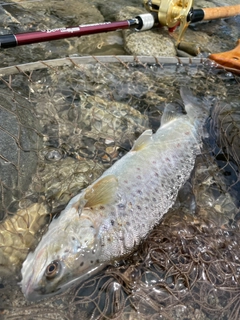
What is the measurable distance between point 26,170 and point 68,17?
3749 mm

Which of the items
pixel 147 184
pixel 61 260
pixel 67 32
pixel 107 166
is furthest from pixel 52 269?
pixel 67 32

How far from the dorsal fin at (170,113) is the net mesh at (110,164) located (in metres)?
0.19

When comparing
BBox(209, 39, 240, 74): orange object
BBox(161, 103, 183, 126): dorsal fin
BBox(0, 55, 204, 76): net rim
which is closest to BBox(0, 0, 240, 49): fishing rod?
BBox(0, 55, 204, 76): net rim

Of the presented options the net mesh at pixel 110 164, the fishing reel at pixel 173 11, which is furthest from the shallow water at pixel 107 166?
the fishing reel at pixel 173 11

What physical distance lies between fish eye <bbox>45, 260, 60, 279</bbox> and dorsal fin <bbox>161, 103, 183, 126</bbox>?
2044 mm

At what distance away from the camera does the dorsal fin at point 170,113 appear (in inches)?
161

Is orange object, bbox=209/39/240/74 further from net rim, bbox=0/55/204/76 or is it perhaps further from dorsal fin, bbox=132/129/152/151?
dorsal fin, bbox=132/129/152/151

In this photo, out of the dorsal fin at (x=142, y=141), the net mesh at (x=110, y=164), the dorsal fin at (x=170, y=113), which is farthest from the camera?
the dorsal fin at (x=170, y=113)

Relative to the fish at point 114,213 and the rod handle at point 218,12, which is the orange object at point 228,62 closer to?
the rod handle at point 218,12

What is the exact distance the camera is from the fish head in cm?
258

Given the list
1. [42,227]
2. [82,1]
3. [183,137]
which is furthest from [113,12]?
[42,227]

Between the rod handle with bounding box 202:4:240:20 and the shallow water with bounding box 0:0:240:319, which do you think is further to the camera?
the rod handle with bounding box 202:4:240:20

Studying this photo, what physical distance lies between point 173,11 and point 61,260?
163 inches

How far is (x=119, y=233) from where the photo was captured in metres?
2.94
